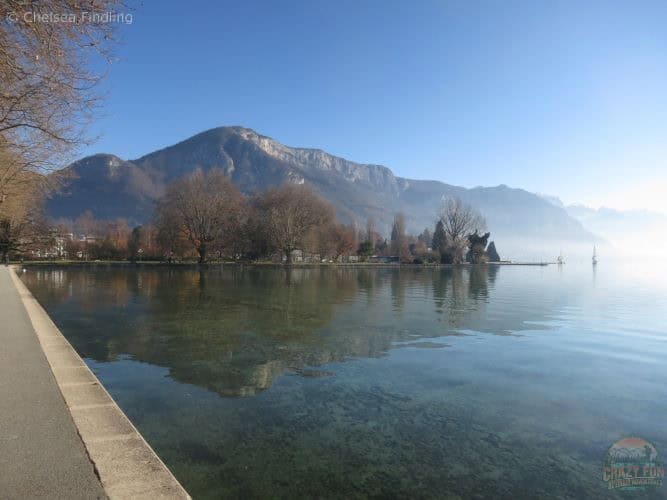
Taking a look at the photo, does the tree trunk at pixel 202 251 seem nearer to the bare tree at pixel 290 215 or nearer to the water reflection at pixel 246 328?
the bare tree at pixel 290 215

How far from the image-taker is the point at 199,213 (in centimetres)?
7331

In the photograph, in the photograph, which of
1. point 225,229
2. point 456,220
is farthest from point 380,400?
point 456,220

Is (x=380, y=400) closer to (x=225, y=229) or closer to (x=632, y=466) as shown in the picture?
(x=632, y=466)

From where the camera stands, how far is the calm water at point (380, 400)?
5277mm

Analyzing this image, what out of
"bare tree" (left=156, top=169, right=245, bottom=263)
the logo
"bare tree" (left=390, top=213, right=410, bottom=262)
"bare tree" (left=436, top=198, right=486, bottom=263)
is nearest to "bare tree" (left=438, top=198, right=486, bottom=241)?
"bare tree" (left=436, top=198, right=486, bottom=263)

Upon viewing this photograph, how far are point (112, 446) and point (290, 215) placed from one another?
74.7m

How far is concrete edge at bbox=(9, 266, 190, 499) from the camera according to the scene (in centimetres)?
378

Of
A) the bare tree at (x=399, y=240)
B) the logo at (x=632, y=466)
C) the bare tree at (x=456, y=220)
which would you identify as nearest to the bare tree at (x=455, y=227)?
the bare tree at (x=456, y=220)

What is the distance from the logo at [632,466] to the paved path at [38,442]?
19.6ft

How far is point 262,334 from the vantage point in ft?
45.7

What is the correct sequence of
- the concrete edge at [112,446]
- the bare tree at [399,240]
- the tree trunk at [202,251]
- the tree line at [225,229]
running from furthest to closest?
1. the bare tree at [399,240]
2. the tree trunk at [202,251]
3. the tree line at [225,229]
4. the concrete edge at [112,446]

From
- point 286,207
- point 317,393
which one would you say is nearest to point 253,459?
point 317,393

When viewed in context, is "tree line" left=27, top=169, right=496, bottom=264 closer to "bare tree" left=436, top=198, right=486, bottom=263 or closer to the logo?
"bare tree" left=436, top=198, right=486, bottom=263

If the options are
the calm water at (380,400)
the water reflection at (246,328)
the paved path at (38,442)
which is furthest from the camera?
the water reflection at (246,328)
